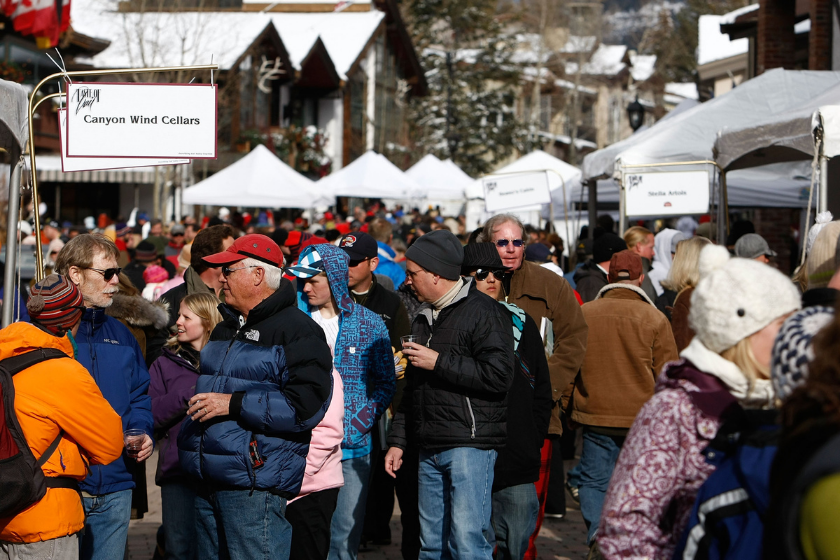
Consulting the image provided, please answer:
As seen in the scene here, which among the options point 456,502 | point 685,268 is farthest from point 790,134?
point 456,502

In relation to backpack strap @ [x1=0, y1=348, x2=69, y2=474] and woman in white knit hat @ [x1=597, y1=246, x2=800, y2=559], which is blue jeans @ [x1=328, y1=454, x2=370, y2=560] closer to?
backpack strap @ [x1=0, y1=348, x2=69, y2=474]

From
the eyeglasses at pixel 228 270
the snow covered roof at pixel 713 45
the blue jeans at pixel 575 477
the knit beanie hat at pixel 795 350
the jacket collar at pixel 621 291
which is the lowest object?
the blue jeans at pixel 575 477

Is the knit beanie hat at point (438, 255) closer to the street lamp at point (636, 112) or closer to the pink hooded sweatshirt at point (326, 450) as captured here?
the pink hooded sweatshirt at point (326, 450)

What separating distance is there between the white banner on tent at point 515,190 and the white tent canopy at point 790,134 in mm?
5115

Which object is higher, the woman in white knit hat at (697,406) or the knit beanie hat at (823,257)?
the knit beanie hat at (823,257)

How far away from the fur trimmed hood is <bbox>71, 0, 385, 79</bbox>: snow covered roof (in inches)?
693

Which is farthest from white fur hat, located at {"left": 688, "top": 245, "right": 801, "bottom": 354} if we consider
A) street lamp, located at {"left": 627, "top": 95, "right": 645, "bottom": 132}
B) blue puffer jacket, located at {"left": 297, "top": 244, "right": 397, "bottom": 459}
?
street lamp, located at {"left": 627, "top": 95, "right": 645, "bottom": 132}

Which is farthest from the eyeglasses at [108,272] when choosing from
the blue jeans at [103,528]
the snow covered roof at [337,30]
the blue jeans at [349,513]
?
the snow covered roof at [337,30]

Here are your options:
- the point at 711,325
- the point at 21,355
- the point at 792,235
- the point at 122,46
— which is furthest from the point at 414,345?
the point at 122,46

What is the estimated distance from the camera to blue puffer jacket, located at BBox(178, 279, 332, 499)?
13.0ft

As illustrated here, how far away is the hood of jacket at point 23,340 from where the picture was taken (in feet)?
12.2

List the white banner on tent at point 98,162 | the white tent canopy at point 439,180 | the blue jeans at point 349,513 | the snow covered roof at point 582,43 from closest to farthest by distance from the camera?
the blue jeans at point 349,513 → the white banner on tent at point 98,162 → the white tent canopy at point 439,180 → the snow covered roof at point 582,43

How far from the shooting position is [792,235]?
73.4 ft

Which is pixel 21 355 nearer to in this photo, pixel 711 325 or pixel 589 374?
pixel 711 325
